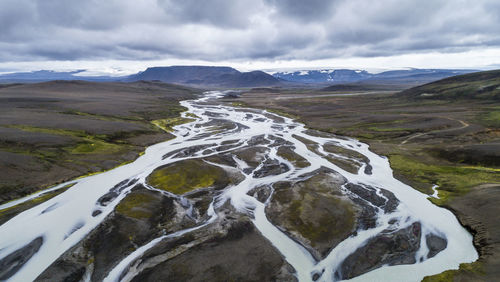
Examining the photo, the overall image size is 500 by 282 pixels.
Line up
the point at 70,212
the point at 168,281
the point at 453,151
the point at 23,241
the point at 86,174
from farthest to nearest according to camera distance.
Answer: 1. the point at 453,151
2. the point at 86,174
3. the point at 70,212
4. the point at 23,241
5. the point at 168,281

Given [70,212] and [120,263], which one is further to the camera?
[70,212]

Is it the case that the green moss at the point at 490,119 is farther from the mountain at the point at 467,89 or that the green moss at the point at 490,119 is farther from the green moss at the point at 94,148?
the green moss at the point at 94,148

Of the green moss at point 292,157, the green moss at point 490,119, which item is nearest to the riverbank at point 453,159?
the green moss at point 490,119

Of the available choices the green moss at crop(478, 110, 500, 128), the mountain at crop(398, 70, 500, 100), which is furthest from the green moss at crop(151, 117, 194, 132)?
the mountain at crop(398, 70, 500, 100)

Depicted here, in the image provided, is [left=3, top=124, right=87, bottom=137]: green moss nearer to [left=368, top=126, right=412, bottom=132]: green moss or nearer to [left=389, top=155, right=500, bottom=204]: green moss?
[left=389, top=155, right=500, bottom=204]: green moss

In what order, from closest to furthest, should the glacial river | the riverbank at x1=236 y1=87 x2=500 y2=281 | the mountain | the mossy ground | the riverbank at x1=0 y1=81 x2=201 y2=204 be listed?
the glacial river → the riverbank at x1=236 y1=87 x2=500 y2=281 → the mossy ground → the riverbank at x1=0 y1=81 x2=201 y2=204 → the mountain

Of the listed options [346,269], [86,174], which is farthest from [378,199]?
[86,174]

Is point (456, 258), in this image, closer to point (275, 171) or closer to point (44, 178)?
point (275, 171)
